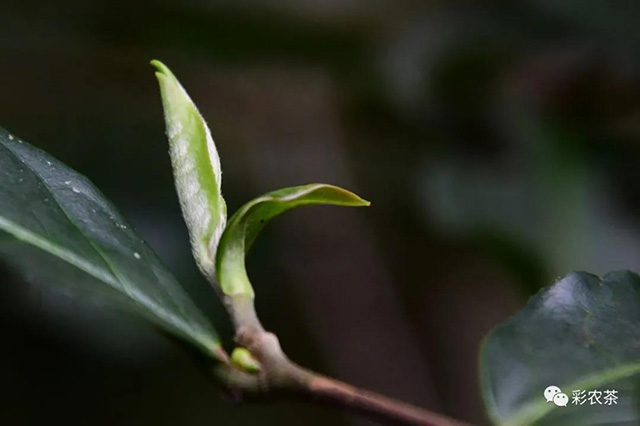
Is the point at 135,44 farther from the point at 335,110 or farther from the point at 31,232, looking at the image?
the point at 31,232

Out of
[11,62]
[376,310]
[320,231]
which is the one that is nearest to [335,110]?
[320,231]

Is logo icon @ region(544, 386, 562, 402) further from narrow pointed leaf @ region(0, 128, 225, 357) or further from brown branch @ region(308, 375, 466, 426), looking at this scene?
narrow pointed leaf @ region(0, 128, 225, 357)

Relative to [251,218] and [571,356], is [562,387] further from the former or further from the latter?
[251,218]

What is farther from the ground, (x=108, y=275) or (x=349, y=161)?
(x=108, y=275)

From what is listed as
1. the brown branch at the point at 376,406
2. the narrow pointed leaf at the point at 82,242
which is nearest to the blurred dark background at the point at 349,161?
the narrow pointed leaf at the point at 82,242

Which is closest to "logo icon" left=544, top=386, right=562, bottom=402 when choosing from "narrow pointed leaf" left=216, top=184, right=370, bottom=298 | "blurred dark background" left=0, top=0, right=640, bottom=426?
"narrow pointed leaf" left=216, top=184, right=370, bottom=298

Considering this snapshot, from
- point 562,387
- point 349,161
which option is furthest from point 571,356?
point 349,161
